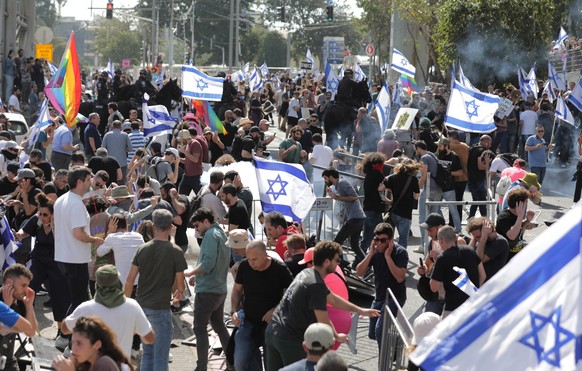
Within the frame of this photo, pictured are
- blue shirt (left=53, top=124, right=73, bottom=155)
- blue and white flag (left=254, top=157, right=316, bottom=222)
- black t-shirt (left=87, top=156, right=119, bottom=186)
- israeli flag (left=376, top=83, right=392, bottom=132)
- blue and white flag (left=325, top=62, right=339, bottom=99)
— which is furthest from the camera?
blue and white flag (left=325, top=62, right=339, bottom=99)

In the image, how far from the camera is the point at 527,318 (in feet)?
13.9

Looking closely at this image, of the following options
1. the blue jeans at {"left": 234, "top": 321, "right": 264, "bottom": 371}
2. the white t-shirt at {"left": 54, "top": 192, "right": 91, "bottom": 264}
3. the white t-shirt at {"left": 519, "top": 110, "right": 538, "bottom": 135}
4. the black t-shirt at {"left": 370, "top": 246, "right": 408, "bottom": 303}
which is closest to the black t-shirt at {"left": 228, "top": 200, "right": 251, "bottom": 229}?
the white t-shirt at {"left": 54, "top": 192, "right": 91, "bottom": 264}

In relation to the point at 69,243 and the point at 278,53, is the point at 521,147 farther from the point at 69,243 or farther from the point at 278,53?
the point at 278,53

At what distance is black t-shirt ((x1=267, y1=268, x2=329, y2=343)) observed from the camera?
845 cm

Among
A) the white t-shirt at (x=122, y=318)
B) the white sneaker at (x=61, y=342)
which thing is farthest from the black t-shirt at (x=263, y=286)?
the white sneaker at (x=61, y=342)

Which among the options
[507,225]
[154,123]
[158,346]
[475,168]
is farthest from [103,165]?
[158,346]

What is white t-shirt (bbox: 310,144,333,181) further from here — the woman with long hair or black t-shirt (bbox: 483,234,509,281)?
the woman with long hair

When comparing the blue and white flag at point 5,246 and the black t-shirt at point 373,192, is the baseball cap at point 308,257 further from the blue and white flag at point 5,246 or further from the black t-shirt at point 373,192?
the black t-shirt at point 373,192

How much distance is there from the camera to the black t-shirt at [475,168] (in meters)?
18.5

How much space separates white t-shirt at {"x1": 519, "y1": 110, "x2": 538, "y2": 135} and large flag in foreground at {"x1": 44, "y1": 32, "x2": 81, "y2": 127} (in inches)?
512

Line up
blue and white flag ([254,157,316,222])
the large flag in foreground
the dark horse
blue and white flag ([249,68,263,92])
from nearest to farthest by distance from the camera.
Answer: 1. blue and white flag ([254,157,316,222])
2. the large flag in foreground
3. the dark horse
4. blue and white flag ([249,68,263,92])

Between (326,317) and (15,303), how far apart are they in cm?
274

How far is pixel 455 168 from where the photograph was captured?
1825cm

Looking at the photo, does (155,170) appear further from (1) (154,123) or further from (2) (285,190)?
(2) (285,190)
